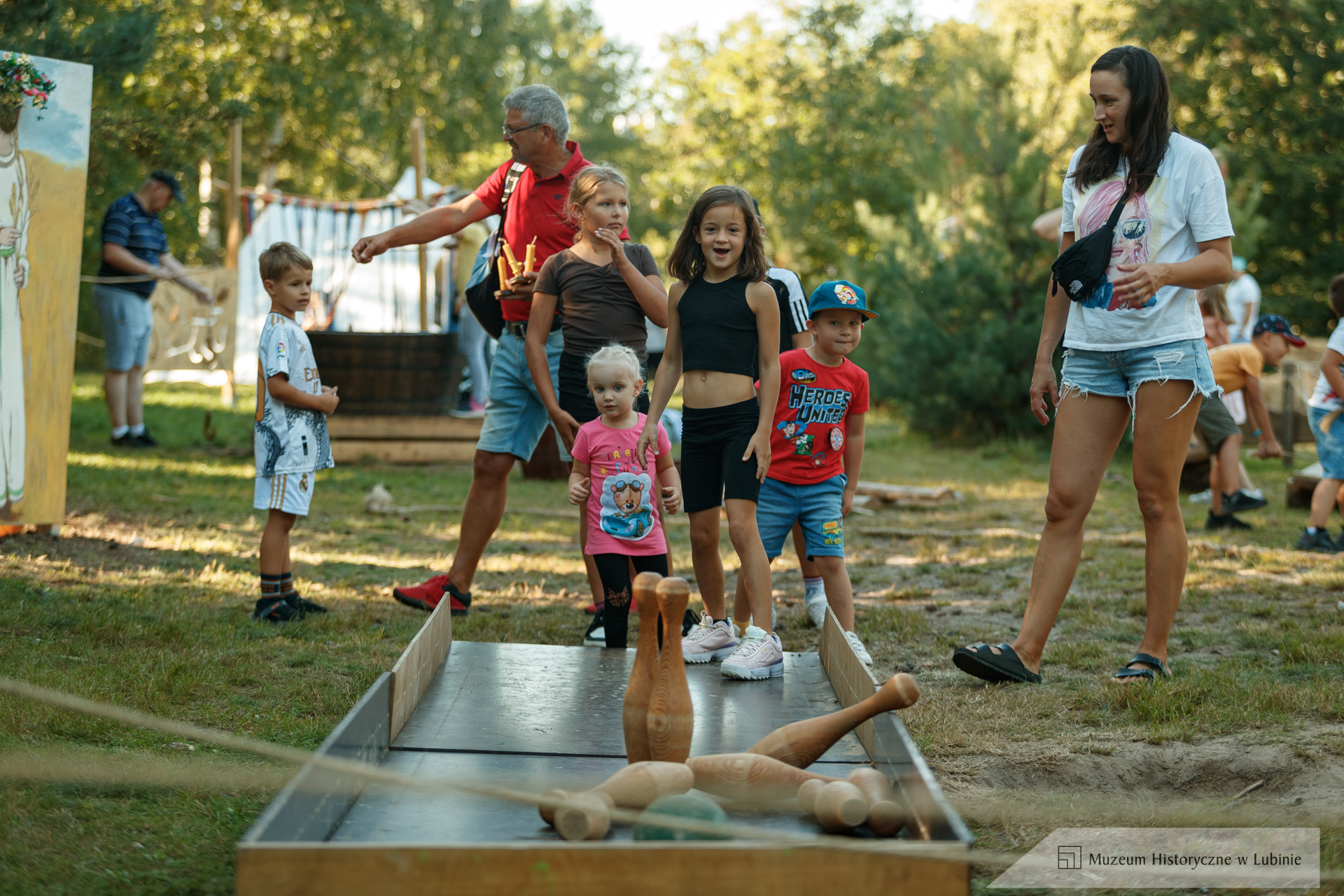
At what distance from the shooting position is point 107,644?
12.9 feet

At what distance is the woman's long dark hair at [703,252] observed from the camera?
3938 millimetres

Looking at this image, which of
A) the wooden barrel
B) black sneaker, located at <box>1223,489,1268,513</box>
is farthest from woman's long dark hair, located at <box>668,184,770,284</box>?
the wooden barrel

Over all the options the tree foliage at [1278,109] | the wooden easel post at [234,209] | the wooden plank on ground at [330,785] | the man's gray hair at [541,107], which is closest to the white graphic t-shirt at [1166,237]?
the man's gray hair at [541,107]

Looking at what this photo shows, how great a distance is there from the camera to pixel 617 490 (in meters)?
4.02

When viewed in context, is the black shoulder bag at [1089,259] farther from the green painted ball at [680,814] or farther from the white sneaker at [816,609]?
the green painted ball at [680,814]

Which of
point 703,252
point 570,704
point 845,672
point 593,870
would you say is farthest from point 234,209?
point 593,870

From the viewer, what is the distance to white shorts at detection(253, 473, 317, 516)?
4.44 metres

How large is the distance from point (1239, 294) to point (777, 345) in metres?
6.74

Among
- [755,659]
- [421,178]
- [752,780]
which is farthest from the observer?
[421,178]

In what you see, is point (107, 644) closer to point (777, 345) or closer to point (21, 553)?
point (21, 553)

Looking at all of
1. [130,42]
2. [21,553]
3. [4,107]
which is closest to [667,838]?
[21,553]

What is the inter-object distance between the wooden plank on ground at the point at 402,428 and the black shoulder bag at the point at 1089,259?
671 cm

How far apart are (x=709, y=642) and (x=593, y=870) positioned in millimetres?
2171

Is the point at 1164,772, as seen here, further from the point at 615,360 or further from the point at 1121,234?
the point at 615,360
